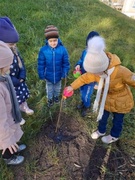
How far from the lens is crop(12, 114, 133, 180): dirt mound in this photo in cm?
245

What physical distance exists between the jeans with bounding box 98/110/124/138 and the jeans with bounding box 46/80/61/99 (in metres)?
0.95

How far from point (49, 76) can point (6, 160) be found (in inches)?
51.6

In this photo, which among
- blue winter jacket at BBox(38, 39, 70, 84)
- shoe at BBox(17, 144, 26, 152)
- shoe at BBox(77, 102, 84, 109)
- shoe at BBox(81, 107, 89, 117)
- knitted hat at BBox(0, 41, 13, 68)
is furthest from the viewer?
shoe at BBox(77, 102, 84, 109)

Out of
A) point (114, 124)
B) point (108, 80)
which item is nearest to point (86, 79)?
point (108, 80)

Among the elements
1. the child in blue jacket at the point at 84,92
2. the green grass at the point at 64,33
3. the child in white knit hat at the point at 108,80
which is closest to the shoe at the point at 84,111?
the child in blue jacket at the point at 84,92

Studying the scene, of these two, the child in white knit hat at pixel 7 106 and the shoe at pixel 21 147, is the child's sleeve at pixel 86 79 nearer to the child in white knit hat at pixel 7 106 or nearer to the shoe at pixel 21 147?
the child in white knit hat at pixel 7 106

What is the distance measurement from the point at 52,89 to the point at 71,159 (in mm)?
1224

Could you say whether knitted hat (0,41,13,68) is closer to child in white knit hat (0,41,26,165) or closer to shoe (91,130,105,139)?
child in white knit hat (0,41,26,165)

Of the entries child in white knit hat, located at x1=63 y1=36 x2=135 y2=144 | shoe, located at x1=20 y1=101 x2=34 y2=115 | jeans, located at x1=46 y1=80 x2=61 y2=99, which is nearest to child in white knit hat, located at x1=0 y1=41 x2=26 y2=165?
child in white knit hat, located at x1=63 y1=36 x2=135 y2=144

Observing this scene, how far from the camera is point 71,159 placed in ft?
8.46

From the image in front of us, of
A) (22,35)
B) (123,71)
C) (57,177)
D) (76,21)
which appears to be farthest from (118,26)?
(57,177)

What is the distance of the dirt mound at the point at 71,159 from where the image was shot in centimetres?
A: 245

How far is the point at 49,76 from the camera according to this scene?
3225 millimetres

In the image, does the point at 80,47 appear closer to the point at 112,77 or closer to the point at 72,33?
the point at 72,33
